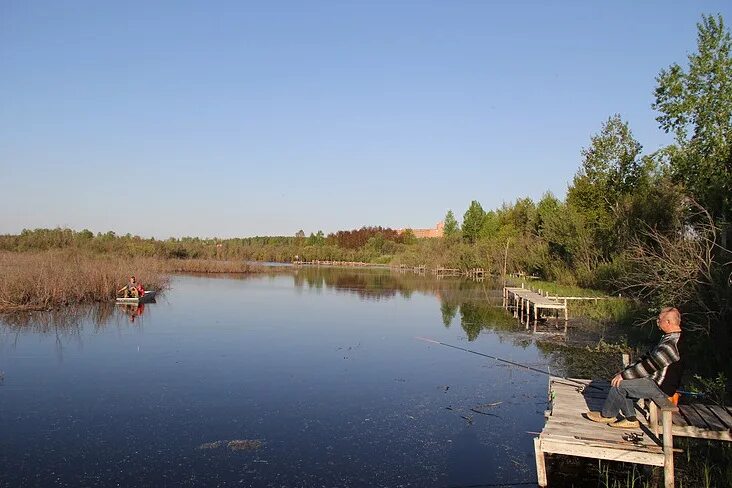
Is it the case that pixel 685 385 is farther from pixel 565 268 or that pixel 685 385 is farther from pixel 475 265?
pixel 475 265

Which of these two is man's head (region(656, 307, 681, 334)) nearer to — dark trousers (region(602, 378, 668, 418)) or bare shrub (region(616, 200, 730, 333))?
dark trousers (region(602, 378, 668, 418))

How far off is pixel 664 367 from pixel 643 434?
76 cm

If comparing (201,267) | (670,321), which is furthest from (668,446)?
(201,267)

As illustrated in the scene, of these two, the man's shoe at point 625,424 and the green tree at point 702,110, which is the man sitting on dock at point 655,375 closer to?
the man's shoe at point 625,424

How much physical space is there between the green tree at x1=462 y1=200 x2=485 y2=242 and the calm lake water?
4875 centimetres

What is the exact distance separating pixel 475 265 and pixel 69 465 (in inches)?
2190

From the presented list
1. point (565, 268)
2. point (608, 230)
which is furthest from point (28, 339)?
point (565, 268)

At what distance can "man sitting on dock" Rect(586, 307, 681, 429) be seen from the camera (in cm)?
633

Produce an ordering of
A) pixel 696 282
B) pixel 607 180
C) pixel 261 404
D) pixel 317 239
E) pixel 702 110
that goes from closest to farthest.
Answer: pixel 261 404 → pixel 696 282 → pixel 702 110 → pixel 607 180 → pixel 317 239

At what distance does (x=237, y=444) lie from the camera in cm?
841

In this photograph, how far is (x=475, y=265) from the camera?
6106 cm

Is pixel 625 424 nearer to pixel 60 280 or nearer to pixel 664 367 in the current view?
pixel 664 367

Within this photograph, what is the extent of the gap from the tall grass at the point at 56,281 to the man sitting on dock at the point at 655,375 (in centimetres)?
2117

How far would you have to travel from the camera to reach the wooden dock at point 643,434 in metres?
5.93
